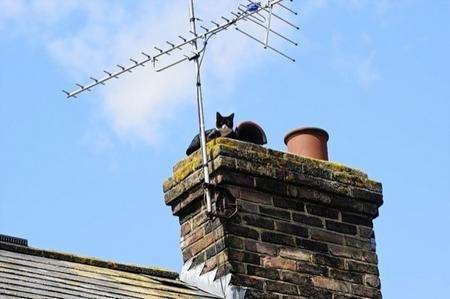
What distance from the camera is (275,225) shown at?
32.6 feet

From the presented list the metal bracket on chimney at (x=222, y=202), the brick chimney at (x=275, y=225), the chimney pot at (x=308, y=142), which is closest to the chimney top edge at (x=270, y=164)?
the brick chimney at (x=275, y=225)

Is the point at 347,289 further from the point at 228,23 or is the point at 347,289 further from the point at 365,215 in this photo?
the point at 228,23

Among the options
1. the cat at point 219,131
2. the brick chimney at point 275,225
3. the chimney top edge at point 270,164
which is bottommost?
the brick chimney at point 275,225

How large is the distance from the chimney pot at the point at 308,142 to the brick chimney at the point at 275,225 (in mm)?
291

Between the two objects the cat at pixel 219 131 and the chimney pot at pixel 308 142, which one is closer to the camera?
the cat at pixel 219 131

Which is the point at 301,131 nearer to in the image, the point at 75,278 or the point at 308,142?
the point at 308,142

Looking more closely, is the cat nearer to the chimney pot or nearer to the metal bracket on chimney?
the chimney pot

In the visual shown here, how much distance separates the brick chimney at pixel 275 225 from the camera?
967 cm

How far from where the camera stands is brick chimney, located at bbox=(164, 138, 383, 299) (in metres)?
9.67

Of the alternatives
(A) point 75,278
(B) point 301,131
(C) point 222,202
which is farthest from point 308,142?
(A) point 75,278

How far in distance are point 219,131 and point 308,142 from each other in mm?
814

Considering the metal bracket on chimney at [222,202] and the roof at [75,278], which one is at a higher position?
the metal bracket on chimney at [222,202]

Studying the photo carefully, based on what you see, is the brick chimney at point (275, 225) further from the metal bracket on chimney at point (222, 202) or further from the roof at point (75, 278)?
the roof at point (75, 278)

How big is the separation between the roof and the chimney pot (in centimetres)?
154
